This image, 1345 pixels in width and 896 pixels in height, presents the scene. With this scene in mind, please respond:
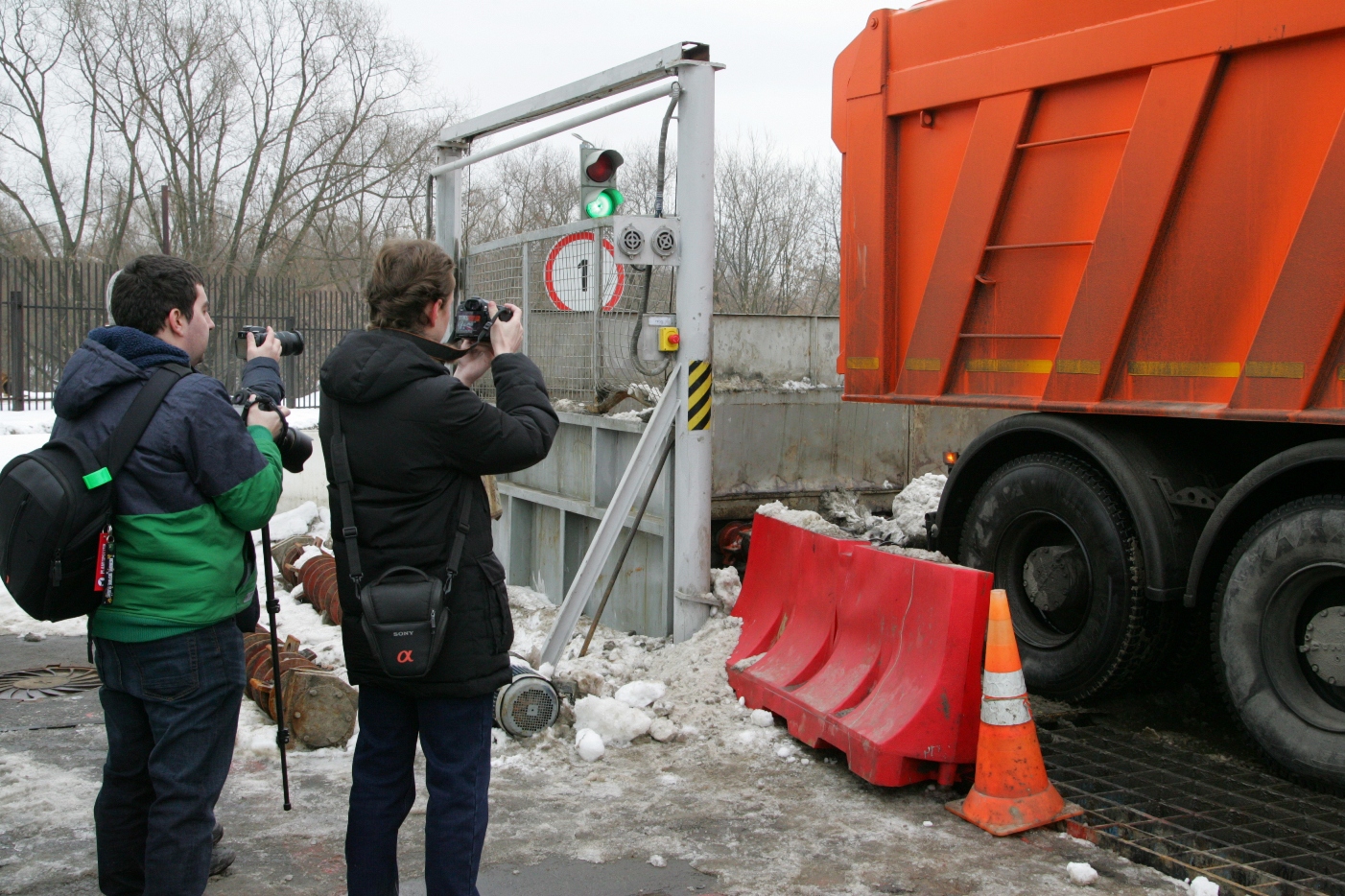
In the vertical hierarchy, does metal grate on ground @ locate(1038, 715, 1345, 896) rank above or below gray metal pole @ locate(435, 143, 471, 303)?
below

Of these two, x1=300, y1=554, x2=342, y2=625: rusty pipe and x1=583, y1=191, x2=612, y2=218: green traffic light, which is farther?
x1=300, y1=554, x2=342, y2=625: rusty pipe

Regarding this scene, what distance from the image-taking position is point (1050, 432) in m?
5.50

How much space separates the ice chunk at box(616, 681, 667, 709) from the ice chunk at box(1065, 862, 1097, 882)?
7.48ft

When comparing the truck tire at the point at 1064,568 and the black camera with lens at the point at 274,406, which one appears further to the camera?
the truck tire at the point at 1064,568

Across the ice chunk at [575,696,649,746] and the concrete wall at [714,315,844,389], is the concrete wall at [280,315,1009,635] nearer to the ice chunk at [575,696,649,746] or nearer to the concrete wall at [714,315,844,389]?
the concrete wall at [714,315,844,389]

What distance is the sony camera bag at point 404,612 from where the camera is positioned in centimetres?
299

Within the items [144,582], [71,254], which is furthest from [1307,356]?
[71,254]

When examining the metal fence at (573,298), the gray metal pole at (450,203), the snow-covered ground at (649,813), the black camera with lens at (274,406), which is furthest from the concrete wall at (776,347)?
the black camera with lens at (274,406)

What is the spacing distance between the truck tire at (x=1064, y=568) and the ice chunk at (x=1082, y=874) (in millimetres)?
1652

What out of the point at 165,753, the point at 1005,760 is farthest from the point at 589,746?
the point at 165,753

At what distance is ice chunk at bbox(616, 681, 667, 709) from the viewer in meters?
5.52

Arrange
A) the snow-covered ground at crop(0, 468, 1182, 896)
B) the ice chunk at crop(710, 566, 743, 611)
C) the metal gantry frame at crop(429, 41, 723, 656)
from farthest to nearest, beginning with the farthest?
the ice chunk at crop(710, 566, 743, 611), the metal gantry frame at crop(429, 41, 723, 656), the snow-covered ground at crop(0, 468, 1182, 896)

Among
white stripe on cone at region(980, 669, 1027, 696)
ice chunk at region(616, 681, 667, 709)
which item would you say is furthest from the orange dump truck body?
ice chunk at region(616, 681, 667, 709)

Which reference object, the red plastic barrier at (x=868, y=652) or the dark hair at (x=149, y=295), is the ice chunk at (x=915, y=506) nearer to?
the red plastic barrier at (x=868, y=652)
